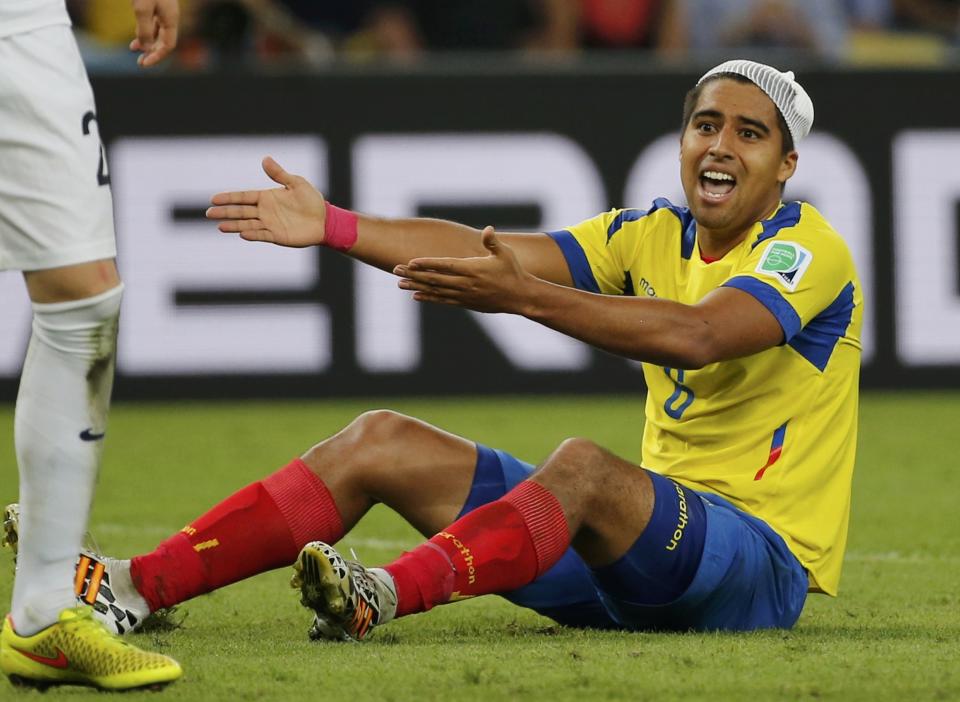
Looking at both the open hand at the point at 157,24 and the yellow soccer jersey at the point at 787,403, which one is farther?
the yellow soccer jersey at the point at 787,403

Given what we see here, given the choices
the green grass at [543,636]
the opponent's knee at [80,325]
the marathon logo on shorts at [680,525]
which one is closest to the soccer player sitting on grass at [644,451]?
the marathon logo on shorts at [680,525]

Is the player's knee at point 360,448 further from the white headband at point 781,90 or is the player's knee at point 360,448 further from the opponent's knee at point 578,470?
the white headband at point 781,90

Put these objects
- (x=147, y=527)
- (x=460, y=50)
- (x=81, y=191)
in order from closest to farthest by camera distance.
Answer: (x=81, y=191)
(x=147, y=527)
(x=460, y=50)

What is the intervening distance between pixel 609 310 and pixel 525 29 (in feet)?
25.7

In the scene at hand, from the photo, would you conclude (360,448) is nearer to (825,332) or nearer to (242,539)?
(242,539)

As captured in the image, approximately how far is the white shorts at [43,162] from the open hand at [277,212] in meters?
0.73

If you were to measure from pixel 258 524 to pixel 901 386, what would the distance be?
602 centimetres

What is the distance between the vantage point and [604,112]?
9164 millimetres

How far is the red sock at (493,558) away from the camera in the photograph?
11.5 feet

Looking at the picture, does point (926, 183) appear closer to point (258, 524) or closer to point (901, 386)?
→ point (901, 386)

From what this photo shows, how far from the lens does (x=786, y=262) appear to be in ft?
12.4

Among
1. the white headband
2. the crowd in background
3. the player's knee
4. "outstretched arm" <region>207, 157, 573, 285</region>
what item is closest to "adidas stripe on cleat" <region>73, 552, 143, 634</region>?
the player's knee

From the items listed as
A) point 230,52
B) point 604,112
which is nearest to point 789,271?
point 604,112

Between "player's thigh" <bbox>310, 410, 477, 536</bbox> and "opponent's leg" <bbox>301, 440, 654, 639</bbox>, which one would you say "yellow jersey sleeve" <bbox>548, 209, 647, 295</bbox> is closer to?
"player's thigh" <bbox>310, 410, 477, 536</bbox>
